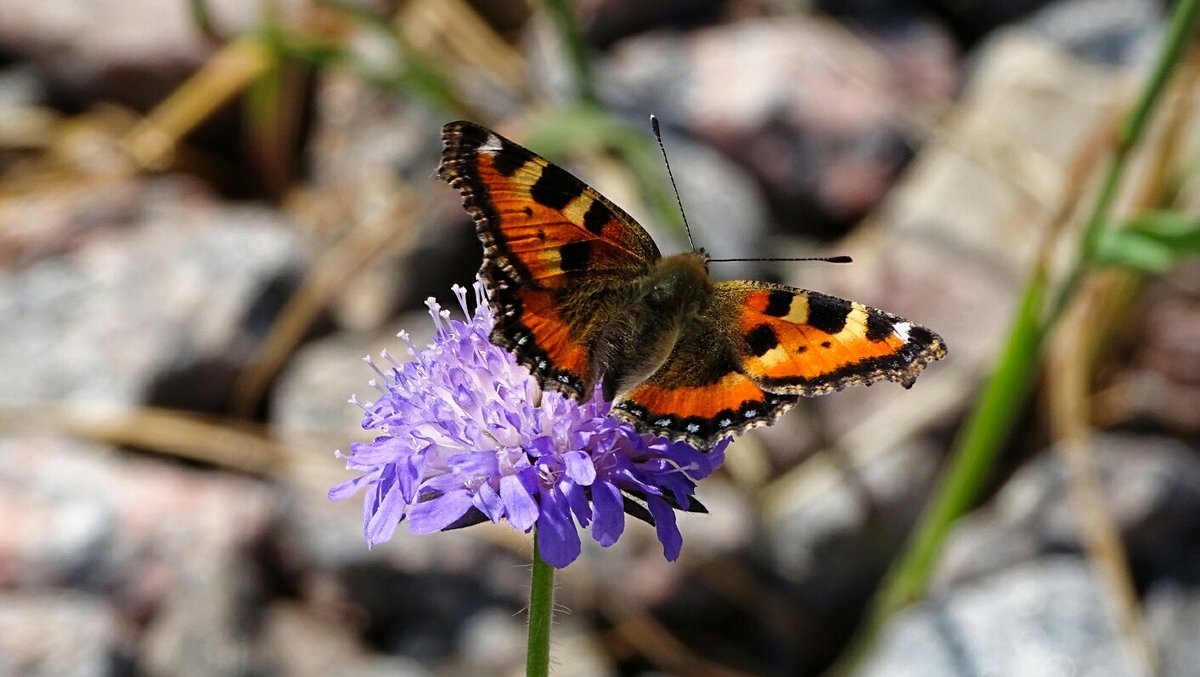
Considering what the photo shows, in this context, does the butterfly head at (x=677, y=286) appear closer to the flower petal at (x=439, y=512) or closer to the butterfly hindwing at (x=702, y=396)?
the butterfly hindwing at (x=702, y=396)

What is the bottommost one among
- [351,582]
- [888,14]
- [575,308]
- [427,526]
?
[427,526]

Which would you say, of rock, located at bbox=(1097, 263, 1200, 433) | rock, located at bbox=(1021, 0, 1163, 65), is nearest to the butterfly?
rock, located at bbox=(1097, 263, 1200, 433)

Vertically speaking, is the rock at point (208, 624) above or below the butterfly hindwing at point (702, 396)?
above

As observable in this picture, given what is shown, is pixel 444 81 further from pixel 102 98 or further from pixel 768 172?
pixel 102 98

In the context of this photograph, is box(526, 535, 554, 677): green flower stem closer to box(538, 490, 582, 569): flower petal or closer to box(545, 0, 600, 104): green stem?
box(538, 490, 582, 569): flower petal

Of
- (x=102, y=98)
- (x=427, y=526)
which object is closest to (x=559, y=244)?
(x=427, y=526)

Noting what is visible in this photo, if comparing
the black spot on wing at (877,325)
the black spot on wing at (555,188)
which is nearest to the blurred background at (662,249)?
the black spot on wing at (877,325)
